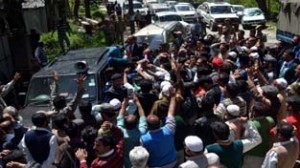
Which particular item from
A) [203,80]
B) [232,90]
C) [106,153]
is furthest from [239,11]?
[106,153]

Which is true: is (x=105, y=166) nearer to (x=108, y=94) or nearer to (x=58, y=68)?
(x=108, y=94)

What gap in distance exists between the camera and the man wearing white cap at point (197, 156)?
575 cm

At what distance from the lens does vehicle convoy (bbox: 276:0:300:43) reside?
751 inches

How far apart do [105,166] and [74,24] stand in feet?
86.8

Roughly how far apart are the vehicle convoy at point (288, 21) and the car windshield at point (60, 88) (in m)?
10.4

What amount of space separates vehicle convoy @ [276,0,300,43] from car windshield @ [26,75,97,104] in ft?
34.0

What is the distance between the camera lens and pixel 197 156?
5805mm

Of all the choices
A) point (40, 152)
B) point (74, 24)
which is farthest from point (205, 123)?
point (74, 24)

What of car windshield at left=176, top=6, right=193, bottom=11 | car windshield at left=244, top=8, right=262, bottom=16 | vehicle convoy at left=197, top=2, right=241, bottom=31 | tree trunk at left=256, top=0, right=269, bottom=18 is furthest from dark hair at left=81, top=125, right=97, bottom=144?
tree trunk at left=256, top=0, right=269, bottom=18

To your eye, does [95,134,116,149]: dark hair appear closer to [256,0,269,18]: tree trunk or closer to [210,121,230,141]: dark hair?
[210,121,230,141]: dark hair

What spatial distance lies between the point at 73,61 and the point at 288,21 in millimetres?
10918

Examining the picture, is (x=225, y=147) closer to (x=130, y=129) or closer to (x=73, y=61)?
(x=130, y=129)

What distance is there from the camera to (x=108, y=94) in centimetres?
877

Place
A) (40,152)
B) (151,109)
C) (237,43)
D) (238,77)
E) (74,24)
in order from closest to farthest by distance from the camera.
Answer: (40,152) < (151,109) < (238,77) < (237,43) < (74,24)
